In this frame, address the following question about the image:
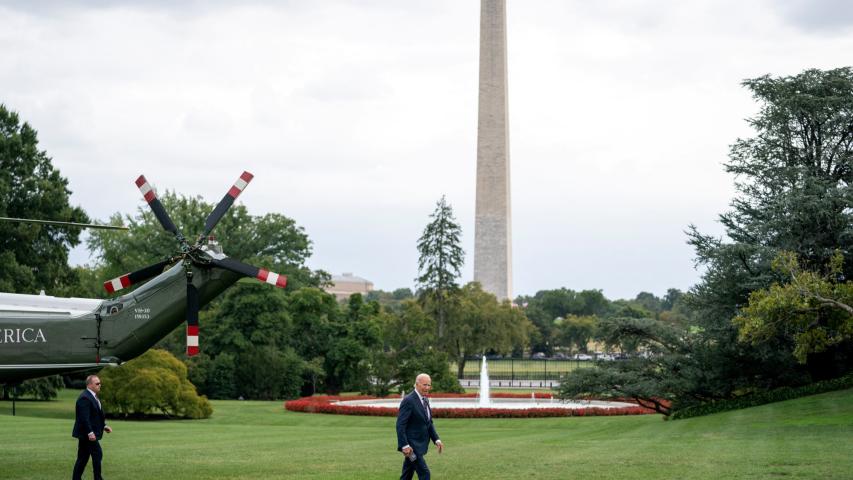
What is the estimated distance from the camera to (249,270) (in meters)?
18.8

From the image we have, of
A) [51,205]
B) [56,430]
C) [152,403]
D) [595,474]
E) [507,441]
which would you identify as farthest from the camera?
[51,205]

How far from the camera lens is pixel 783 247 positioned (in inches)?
1341

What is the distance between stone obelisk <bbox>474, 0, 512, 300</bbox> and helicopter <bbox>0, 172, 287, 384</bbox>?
209 ft

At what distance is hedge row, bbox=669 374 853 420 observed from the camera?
1337 inches

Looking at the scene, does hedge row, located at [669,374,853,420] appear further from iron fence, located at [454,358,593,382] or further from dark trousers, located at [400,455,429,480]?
iron fence, located at [454,358,593,382]

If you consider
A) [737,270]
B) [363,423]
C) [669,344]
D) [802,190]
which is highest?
[802,190]

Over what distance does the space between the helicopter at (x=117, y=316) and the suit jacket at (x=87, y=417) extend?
2.82 m

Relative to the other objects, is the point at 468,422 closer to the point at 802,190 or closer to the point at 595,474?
the point at 802,190

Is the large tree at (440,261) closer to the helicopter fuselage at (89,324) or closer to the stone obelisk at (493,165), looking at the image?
the stone obelisk at (493,165)

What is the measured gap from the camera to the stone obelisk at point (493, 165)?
267 ft

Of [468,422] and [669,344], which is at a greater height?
[669,344]

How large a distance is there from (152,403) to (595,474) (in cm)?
2632

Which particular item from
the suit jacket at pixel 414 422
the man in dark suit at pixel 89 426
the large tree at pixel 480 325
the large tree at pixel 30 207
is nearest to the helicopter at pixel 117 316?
the man in dark suit at pixel 89 426

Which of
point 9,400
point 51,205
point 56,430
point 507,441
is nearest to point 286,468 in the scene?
point 507,441
